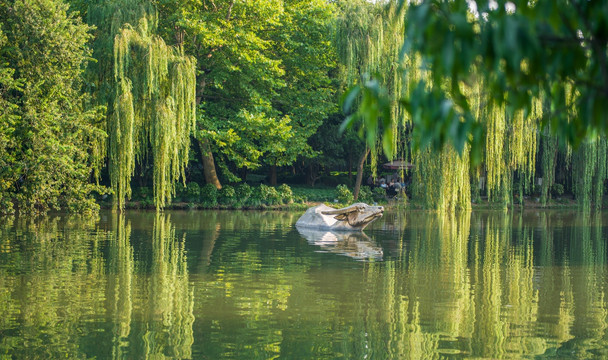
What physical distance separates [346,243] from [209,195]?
1851 cm

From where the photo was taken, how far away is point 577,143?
145 inches

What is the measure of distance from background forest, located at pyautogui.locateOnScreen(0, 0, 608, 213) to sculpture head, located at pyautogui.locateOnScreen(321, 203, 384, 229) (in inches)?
115

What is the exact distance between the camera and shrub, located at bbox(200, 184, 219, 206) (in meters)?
36.9

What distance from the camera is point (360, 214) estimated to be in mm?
23875

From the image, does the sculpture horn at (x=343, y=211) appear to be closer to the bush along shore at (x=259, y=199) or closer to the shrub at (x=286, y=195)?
the bush along shore at (x=259, y=199)

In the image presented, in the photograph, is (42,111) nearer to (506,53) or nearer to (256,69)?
(256,69)

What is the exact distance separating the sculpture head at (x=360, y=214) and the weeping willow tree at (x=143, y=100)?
7.43 metres

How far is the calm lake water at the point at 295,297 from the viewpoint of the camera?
8.05m

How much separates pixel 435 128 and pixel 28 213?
26281mm

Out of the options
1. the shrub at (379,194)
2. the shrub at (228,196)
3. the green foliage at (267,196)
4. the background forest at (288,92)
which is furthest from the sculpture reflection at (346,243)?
the shrub at (379,194)

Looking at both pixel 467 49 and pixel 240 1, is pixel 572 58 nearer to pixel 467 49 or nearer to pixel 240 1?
pixel 467 49

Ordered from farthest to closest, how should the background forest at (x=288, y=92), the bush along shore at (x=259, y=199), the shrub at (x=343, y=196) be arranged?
the shrub at (x=343, y=196)
the bush along shore at (x=259, y=199)
the background forest at (x=288, y=92)

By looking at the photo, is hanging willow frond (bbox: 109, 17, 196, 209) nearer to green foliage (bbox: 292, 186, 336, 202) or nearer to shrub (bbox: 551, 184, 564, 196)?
green foliage (bbox: 292, 186, 336, 202)

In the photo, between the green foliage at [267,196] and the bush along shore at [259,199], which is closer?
the bush along shore at [259,199]
